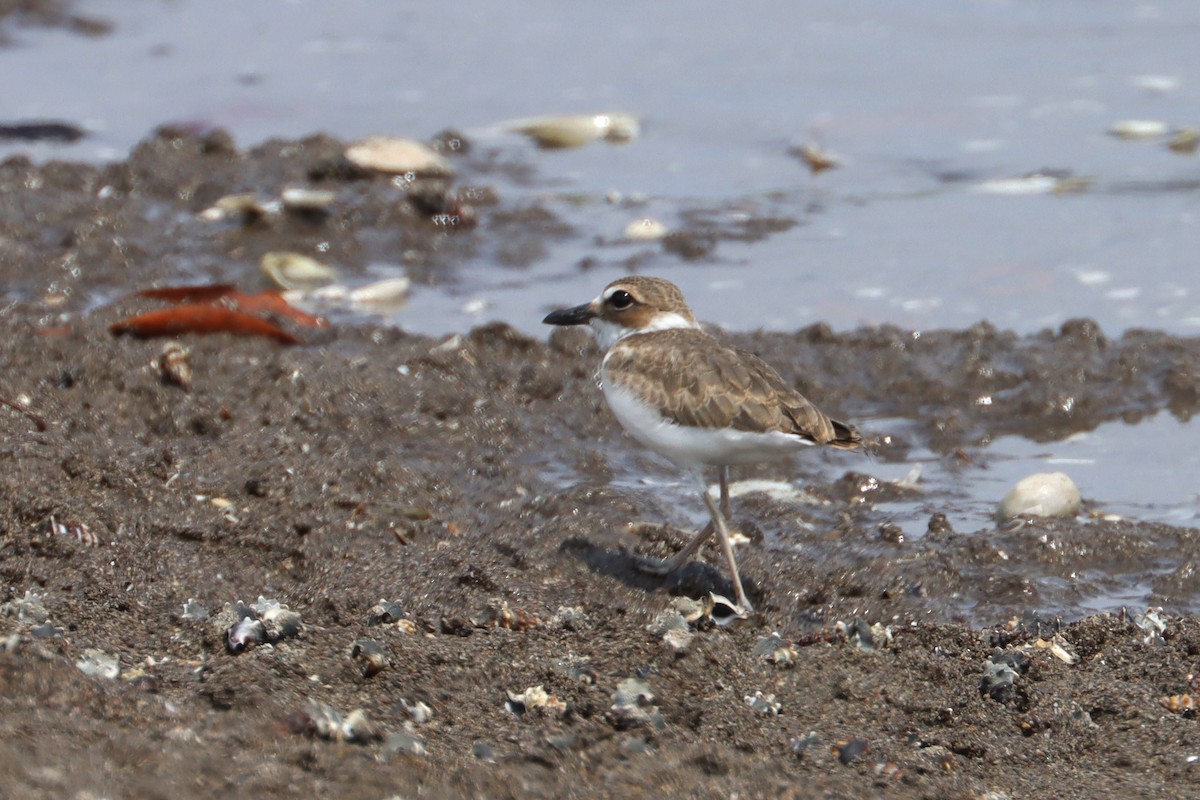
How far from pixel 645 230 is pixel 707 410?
13.0 feet

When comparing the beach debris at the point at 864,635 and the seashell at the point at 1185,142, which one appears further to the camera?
the seashell at the point at 1185,142

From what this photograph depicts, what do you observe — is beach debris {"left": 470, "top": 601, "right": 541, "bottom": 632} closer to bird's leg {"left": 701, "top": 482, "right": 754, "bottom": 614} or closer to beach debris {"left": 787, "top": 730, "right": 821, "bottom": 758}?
bird's leg {"left": 701, "top": 482, "right": 754, "bottom": 614}

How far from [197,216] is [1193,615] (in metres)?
5.81

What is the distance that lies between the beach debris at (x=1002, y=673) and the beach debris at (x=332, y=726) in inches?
62.8

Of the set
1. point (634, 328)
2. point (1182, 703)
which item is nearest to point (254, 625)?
point (634, 328)

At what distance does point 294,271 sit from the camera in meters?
7.60

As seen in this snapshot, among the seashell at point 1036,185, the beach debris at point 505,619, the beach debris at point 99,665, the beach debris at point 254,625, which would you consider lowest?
the beach debris at point 505,619

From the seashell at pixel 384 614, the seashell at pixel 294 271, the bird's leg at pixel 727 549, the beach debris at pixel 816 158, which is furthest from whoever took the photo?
the beach debris at pixel 816 158

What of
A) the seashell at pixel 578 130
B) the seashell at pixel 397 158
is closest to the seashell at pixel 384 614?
the seashell at pixel 397 158

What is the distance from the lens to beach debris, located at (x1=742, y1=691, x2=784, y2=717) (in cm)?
365

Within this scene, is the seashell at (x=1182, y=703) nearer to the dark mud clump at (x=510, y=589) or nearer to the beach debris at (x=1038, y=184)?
the dark mud clump at (x=510, y=589)

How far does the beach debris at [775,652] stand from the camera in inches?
153

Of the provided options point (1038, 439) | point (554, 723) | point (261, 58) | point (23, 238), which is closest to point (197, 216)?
point (23, 238)

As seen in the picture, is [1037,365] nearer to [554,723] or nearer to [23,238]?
[554,723]
